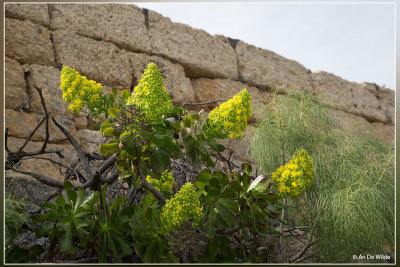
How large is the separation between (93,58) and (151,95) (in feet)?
5.65

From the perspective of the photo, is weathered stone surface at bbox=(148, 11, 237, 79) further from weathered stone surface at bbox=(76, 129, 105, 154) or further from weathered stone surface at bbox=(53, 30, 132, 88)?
weathered stone surface at bbox=(76, 129, 105, 154)

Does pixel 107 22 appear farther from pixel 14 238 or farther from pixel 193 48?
pixel 14 238

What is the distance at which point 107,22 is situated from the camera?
2.72 m

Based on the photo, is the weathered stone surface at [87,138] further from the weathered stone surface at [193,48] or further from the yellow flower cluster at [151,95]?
the yellow flower cluster at [151,95]

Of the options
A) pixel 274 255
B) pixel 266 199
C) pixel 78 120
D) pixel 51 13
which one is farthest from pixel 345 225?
pixel 51 13

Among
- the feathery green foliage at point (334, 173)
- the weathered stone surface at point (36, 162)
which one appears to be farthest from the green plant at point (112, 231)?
the weathered stone surface at point (36, 162)

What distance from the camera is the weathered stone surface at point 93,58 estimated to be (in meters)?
2.50

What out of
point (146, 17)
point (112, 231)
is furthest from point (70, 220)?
point (146, 17)

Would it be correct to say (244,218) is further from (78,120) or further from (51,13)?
(51,13)

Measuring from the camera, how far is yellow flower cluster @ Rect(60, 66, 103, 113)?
107 centimetres

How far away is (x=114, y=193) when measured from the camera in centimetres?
152

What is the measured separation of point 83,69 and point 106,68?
0.17 m

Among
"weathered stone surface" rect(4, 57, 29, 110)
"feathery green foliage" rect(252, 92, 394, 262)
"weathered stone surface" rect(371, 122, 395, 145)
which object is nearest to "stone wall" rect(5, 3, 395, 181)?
"weathered stone surface" rect(4, 57, 29, 110)

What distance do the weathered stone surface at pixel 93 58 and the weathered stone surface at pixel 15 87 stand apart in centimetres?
26
